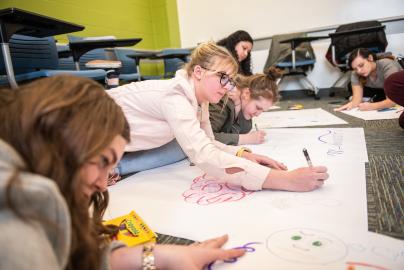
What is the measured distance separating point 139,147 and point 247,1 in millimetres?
3536

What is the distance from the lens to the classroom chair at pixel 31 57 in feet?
5.60

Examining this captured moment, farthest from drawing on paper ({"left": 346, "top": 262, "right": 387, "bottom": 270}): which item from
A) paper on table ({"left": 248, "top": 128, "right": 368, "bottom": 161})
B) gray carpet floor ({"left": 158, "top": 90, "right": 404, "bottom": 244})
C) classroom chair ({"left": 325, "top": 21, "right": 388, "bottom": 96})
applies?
classroom chair ({"left": 325, "top": 21, "right": 388, "bottom": 96})

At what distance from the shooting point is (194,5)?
4.45 metres

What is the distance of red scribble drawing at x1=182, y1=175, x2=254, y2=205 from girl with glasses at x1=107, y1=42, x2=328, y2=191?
1.5 inches

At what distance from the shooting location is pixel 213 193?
91 centimetres

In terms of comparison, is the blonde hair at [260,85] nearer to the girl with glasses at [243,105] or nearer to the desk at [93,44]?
the girl with glasses at [243,105]

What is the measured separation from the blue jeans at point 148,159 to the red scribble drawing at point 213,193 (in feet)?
1.07

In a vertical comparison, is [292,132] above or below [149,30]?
below

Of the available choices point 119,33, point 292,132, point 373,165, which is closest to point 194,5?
point 119,33

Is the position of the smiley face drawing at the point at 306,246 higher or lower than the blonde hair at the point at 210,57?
lower

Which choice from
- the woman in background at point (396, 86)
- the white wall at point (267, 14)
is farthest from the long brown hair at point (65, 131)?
the white wall at point (267, 14)

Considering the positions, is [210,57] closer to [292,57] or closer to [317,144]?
[317,144]

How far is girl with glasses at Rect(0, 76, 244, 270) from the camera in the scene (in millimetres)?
274

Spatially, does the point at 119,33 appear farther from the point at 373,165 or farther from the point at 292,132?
the point at 373,165
